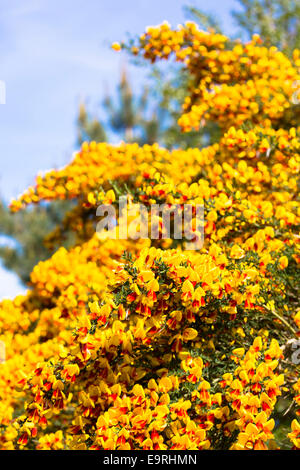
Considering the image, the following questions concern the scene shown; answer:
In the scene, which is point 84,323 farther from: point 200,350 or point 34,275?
point 34,275

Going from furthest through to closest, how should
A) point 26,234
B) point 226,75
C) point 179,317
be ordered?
point 26,234, point 226,75, point 179,317

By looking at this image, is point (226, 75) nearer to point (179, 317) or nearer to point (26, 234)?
point (179, 317)

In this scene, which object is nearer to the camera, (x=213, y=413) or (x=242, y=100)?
(x=213, y=413)

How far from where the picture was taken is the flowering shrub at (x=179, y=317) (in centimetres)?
185

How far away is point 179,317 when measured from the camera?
189cm

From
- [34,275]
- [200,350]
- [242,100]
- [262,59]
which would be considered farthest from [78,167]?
[200,350]

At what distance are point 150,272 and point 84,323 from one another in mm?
301

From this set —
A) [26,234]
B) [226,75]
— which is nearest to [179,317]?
[226,75]

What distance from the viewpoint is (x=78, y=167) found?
4.02 metres

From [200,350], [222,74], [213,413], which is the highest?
[222,74]

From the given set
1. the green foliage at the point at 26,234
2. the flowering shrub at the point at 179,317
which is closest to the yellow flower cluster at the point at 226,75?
the flowering shrub at the point at 179,317

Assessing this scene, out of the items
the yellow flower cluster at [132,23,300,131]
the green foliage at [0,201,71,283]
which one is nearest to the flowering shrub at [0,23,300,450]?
the yellow flower cluster at [132,23,300,131]

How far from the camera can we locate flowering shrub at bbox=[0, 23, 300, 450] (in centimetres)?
185

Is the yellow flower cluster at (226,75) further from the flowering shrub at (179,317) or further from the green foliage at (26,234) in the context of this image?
the green foliage at (26,234)
